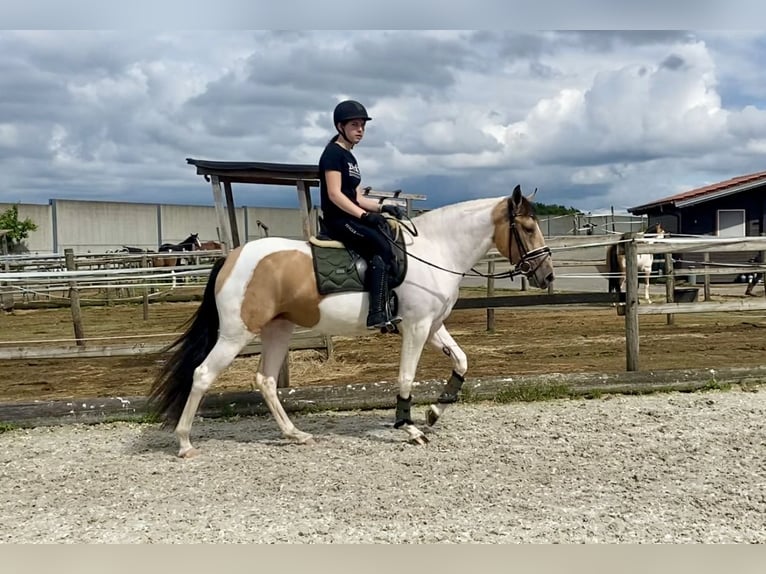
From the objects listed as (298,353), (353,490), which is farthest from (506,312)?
(353,490)

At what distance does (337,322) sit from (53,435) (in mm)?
2655

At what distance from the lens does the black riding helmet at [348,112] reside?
5141 millimetres

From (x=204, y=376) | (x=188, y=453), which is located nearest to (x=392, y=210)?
(x=204, y=376)

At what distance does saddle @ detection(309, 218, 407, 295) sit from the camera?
17.0 ft

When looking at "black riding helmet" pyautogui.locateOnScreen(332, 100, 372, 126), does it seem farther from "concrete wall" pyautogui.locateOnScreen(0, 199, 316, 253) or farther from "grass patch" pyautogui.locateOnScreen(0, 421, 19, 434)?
"concrete wall" pyautogui.locateOnScreen(0, 199, 316, 253)

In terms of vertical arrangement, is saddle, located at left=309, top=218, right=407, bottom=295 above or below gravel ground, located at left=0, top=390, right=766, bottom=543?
above

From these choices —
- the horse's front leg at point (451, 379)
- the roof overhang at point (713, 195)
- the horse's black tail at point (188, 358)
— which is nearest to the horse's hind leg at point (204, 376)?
the horse's black tail at point (188, 358)

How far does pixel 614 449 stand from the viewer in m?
5.02

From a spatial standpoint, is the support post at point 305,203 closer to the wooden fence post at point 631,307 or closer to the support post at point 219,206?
the support post at point 219,206

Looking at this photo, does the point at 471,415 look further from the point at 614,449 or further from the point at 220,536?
the point at 220,536

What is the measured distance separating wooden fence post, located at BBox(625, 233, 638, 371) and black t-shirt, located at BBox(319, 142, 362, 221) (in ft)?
10.7

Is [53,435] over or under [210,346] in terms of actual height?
under

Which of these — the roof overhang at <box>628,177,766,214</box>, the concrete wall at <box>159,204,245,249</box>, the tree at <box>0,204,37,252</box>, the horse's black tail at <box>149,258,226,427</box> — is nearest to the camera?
the horse's black tail at <box>149,258,226,427</box>

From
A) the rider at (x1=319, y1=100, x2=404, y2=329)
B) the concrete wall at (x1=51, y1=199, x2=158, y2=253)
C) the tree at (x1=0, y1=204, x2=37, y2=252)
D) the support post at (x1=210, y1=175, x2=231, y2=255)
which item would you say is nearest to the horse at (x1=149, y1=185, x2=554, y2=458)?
the rider at (x1=319, y1=100, x2=404, y2=329)
